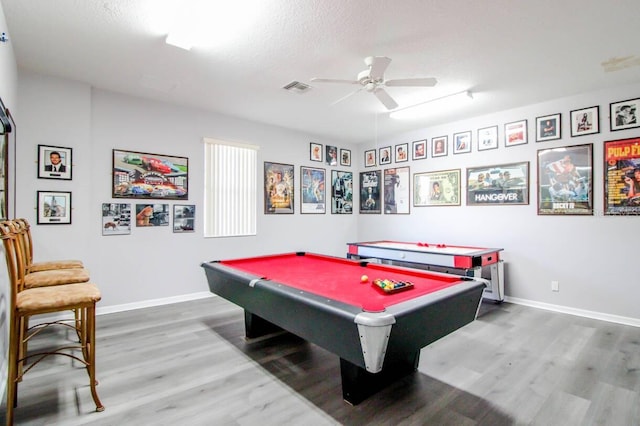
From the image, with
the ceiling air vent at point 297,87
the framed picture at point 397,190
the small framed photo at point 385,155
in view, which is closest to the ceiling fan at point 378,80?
the ceiling air vent at point 297,87

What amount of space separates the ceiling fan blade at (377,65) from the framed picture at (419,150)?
2.79 metres

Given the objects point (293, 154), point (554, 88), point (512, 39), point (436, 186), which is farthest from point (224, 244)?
point (554, 88)

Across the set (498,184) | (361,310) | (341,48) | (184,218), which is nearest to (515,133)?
(498,184)

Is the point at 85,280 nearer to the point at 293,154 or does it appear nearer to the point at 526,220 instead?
the point at 293,154

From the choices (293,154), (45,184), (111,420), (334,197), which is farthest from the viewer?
(334,197)

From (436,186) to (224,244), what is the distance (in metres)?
3.53

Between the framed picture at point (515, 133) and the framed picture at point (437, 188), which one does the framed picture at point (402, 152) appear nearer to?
the framed picture at point (437, 188)

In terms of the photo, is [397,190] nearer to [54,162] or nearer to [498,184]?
[498,184]

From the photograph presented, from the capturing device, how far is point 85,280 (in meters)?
2.62

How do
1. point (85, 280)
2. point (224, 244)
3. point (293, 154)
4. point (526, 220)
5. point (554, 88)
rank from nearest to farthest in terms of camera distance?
point (85, 280)
point (554, 88)
point (526, 220)
point (224, 244)
point (293, 154)

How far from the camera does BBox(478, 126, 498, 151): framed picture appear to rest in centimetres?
471

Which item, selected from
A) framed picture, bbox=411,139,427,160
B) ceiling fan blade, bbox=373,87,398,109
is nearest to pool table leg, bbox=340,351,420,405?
ceiling fan blade, bbox=373,87,398,109

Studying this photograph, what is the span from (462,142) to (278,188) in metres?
3.04

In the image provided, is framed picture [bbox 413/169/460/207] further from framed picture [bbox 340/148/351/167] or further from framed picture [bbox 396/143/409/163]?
framed picture [bbox 340/148/351/167]
